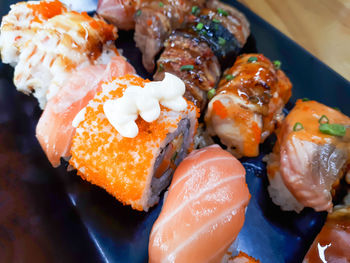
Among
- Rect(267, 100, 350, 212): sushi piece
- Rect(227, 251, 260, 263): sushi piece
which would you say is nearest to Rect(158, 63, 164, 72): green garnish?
Rect(267, 100, 350, 212): sushi piece

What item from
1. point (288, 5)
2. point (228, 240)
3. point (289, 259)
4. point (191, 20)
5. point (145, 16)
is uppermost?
point (288, 5)

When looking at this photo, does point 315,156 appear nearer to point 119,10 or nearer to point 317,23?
point 317,23

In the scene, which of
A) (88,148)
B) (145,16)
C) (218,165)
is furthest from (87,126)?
(145,16)

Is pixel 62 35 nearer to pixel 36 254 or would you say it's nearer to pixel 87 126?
pixel 87 126

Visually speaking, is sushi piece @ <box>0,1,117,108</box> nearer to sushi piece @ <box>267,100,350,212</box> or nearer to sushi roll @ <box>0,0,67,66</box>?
sushi roll @ <box>0,0,67,66</box>

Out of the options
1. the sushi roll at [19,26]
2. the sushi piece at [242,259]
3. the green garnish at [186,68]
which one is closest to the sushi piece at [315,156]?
the sushi piece at [242,259]
